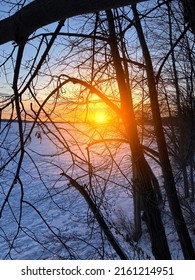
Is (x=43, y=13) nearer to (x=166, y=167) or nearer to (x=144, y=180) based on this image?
(x=144, y=180)

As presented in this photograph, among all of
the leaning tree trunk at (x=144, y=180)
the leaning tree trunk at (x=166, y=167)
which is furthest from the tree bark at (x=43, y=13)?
the leaning tree trunk at (x=166, y=167)

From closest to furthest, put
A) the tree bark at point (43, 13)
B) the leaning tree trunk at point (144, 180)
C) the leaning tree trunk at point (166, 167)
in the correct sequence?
1. the tree bark at point (43, 13)
2. the leaning tree trunk at point (144, 180)
3. the leaning tree trunk at point (166, 167)

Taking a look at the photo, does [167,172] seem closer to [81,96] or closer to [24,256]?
[81,96]

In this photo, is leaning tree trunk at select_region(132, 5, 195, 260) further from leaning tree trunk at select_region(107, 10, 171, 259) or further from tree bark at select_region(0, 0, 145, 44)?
tree bark at select_region(0, 0, 145, 44)

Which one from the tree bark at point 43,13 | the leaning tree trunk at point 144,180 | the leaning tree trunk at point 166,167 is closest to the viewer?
the tree bark at point 43,13

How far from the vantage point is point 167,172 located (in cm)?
463

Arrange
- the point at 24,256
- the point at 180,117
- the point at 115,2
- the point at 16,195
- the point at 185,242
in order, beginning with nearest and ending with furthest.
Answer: the point at 115,2
the point at 185,242
the point at 24,256
the point at 180,117
the point at 16,195

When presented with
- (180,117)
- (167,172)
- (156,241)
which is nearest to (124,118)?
(167,172)

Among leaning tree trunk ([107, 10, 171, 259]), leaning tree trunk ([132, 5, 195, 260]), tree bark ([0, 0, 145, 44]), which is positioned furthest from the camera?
leaning tree trunk ([132, 5, 195, 260])

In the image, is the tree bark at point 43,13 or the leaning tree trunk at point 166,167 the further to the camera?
the leaning tree trunk at point 166,167

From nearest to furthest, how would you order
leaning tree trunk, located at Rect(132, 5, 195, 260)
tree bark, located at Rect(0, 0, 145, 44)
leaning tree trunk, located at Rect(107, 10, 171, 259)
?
tree bark, located at Rect(0, 0, 145, 44)
leaning tree trunk, located at Rect(107, 10, 171, 259)
leaning tree trunk, located at Rect(132, 5, 195, 260)

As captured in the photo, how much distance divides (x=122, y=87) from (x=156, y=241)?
8.20ft

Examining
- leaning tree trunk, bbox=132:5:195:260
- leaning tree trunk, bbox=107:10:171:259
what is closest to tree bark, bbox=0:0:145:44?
leaning tree trunk, bbox=107:10:171:259

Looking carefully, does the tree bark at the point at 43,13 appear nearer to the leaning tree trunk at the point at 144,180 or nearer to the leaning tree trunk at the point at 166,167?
the leaning tree trunk at the point at 144,180
